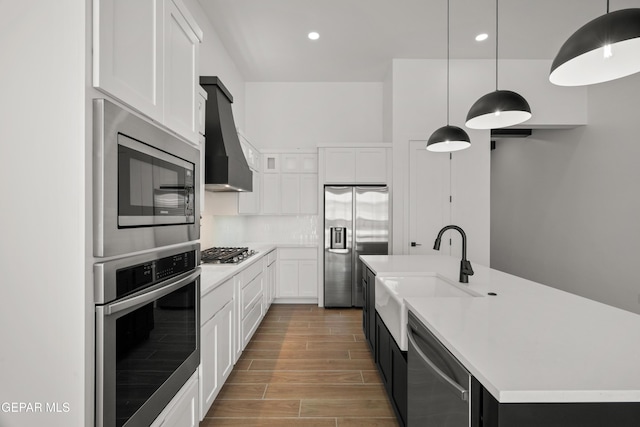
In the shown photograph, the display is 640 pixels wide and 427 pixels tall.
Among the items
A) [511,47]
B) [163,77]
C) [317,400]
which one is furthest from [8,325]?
[511,47]

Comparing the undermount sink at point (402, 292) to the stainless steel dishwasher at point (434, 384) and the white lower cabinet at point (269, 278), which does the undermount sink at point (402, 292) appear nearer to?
the stainless steel dishwasher at point (434, 384)

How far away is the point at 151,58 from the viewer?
1.17 metres

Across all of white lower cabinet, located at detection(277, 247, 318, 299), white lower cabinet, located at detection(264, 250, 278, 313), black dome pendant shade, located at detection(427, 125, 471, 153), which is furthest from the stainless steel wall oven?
white lower cabinet, located at detection(277, 247, 318, 299)

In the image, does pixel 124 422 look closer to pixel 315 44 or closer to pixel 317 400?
pixel 317 400

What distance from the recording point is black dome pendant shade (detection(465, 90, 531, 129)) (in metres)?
Answer: 1.93

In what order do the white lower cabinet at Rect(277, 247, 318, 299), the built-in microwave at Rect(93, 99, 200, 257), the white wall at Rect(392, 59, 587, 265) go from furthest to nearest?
the white lower cabinet at Rect(277, 247, 318, 299), the white wall at Rect(392, 59, 587, 265), the built-in microwave at Rect(93, 99, 200, 257)

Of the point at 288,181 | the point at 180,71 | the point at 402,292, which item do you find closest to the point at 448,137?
the point at 402,292

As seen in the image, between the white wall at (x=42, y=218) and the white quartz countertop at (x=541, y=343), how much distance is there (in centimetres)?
112

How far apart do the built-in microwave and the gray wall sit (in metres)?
4.83

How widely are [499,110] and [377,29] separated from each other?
238 centimetres

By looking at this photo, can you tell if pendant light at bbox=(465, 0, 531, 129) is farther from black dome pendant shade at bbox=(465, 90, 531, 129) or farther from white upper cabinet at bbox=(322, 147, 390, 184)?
white upper cabinet at bbox=(322, 147, 390, 184)

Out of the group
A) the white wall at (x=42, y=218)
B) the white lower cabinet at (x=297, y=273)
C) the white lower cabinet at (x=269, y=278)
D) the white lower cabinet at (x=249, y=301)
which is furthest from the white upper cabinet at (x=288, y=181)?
the white wall at (x=42, y=218)

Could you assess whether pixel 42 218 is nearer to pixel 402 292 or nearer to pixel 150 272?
pixel 150 272

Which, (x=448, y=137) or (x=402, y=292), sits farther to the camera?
(x=448, y=137)
